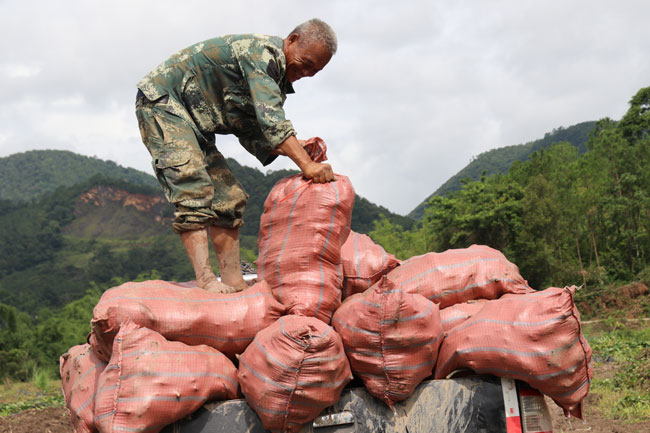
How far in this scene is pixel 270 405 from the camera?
7.15ft

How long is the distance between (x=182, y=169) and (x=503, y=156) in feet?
328

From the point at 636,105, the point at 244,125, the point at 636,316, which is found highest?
the point at 636,105

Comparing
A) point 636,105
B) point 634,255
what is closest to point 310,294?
point 634,255

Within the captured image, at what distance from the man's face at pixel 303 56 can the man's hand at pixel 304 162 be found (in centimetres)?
47

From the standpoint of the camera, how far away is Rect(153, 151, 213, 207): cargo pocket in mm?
2980

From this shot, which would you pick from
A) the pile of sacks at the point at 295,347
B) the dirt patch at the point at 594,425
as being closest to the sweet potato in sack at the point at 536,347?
the pile of sacks at the point at 295,347

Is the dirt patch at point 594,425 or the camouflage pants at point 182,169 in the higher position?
the camouflage pants at point 182,169

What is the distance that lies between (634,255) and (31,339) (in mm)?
20367

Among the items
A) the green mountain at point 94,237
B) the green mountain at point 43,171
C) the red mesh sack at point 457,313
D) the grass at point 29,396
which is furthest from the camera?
the green mountain at point 43,171

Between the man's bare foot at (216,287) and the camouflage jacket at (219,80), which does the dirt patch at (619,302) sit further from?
the man's bare foot at (216,287)

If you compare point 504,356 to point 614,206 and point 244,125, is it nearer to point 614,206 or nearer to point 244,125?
point 244,125

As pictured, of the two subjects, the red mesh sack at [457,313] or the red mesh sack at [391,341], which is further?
the red mesh sack at [457,313]

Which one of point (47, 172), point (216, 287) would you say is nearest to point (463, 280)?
point (216, 287)

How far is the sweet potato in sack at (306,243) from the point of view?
2766 mm
